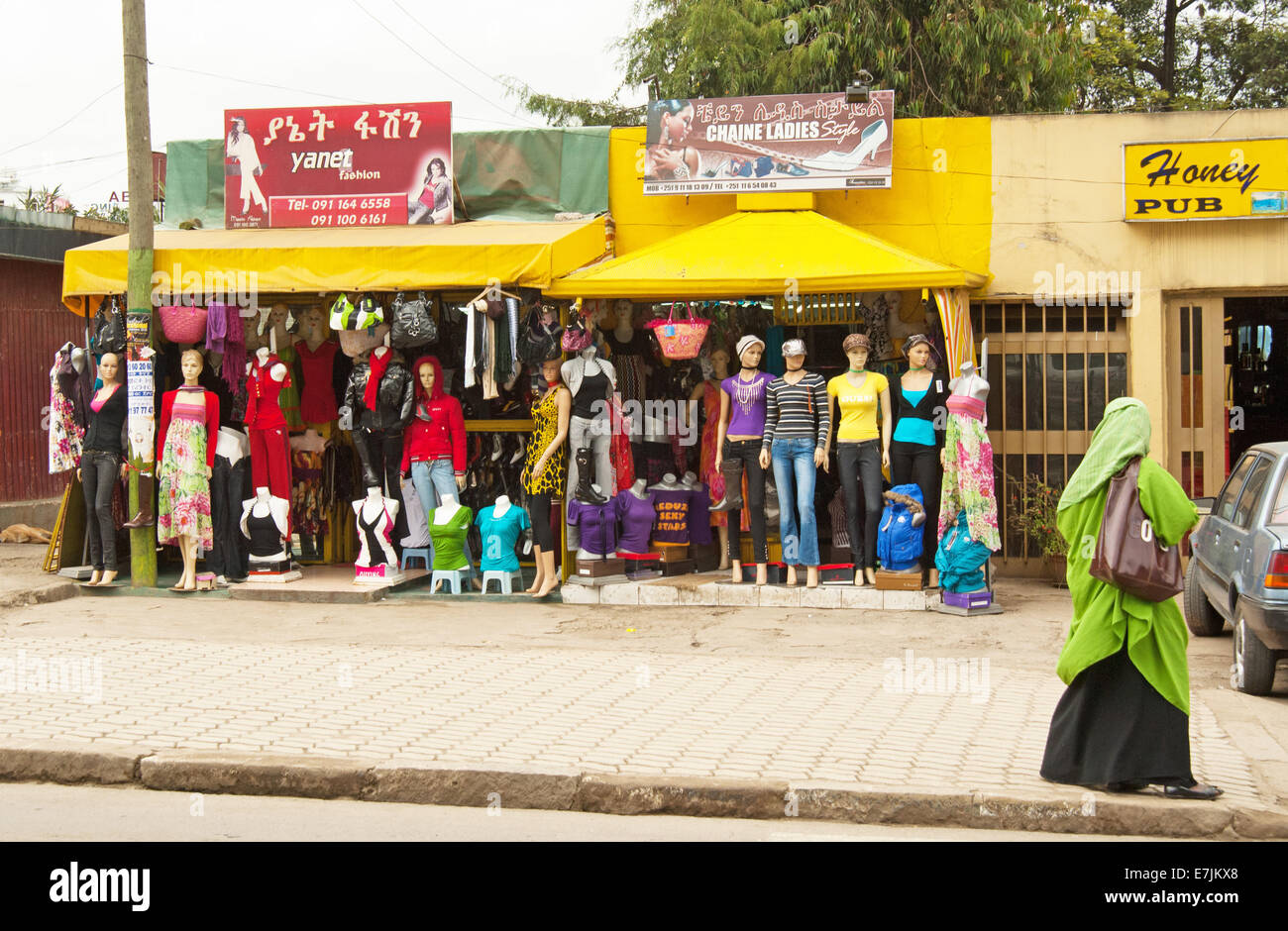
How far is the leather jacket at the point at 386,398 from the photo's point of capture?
12.1 metres

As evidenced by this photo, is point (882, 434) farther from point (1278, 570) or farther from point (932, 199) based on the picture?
point (1278, 570)

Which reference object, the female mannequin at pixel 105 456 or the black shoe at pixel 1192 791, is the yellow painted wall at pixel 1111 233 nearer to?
the black shoe at pixel 1192 791

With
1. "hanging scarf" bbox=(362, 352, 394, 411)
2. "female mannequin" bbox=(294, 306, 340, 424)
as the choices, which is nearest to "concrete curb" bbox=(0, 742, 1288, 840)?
"hanging scarf" bbox=(362, 352, 394, 411)

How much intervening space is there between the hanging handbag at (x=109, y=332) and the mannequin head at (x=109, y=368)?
0.08 metres

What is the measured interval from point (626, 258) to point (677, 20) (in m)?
13.8

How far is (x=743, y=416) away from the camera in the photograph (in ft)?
37.7

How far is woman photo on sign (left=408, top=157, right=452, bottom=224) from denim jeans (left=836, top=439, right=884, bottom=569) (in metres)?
4.49

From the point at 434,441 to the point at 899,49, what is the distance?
39.9ft

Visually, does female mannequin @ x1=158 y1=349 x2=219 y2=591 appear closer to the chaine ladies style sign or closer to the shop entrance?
the chaine ladies style sign

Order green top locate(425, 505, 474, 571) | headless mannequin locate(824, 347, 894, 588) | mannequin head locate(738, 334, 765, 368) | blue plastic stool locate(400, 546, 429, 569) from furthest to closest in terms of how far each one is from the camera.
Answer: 1. blue plastic stool locate(400, 546, 429, 569)
2. green top locate(425, 505, 474, 571)
3. mannequin head locate(738, 334, 765, 368)
4. headless mannequin locate(824, 347, 894, 588)

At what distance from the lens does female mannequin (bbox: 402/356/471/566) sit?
39.8ft

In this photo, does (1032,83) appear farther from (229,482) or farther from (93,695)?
(93,695)

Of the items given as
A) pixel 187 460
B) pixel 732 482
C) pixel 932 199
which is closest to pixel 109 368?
pixel 187 460
